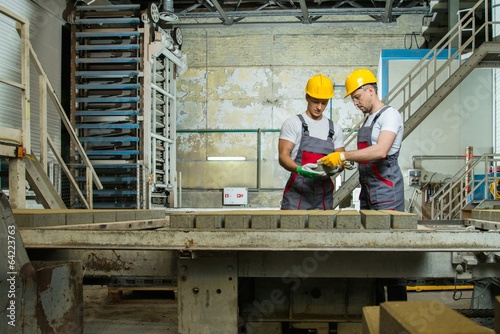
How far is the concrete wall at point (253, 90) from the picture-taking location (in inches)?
566

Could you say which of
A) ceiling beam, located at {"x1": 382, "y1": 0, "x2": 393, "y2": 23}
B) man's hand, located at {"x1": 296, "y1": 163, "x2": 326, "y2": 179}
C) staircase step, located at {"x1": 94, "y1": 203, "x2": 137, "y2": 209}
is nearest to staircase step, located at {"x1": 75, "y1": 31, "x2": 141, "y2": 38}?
staircase step, located at {"x1": 94, "y1": 203, "x2": 137, "y2": 209}

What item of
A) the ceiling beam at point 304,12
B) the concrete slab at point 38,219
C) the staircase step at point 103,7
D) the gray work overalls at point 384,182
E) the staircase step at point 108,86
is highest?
the ceiling beam at point 304,12

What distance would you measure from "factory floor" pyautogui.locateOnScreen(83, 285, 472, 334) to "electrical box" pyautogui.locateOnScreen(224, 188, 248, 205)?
28.5 ft

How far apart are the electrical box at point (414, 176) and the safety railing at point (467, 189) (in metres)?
0.54

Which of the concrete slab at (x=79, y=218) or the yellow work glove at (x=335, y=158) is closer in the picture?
the concrete slab at (x=79, y=218)

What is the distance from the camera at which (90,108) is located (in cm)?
1013

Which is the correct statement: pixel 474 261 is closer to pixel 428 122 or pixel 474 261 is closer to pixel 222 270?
pixel 222 270

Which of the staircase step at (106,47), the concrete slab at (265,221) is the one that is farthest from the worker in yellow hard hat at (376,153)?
the staircase step at (106,47)

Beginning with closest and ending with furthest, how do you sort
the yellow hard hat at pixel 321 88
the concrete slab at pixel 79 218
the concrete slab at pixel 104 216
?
the concrete slab at pixel 79 218, the concrete slab at pixel 104 216, the yellow hard hat at pixel 321 88

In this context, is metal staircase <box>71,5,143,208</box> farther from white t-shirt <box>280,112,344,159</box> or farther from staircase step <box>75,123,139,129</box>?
white t-shirt <box>280,112,344,159</box>

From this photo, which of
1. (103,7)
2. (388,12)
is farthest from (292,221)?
(388,12)

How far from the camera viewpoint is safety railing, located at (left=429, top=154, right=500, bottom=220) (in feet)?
31.2

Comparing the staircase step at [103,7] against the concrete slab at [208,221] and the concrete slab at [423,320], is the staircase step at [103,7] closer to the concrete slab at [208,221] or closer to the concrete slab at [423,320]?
the concrete slab at [208,221]

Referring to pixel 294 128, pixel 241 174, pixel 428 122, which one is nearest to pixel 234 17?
pixel 241 174
